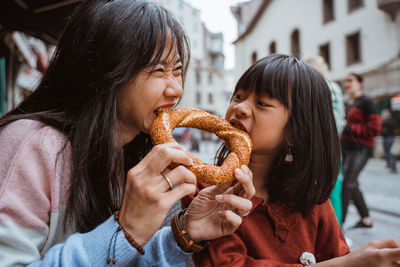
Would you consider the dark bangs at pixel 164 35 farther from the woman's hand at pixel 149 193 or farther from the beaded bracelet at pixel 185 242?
the beaded bracelet at pixel 185 242

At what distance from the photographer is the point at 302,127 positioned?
152 centimetres

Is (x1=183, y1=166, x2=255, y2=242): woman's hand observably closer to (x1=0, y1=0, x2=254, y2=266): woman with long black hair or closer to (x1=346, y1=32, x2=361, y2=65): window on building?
(x1=0, y1=0, x2=254, y2=266): woman with long black hair

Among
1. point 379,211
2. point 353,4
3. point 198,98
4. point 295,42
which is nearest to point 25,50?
point 379,211

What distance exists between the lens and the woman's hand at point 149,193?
97 cm

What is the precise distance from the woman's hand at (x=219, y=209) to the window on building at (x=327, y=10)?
18.6 metres

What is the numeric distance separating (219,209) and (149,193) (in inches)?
18.8

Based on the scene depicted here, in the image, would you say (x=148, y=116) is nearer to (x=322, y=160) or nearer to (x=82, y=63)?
(x=82, y=63)

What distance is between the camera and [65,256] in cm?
90

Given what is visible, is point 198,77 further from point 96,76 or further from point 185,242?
point 185,242

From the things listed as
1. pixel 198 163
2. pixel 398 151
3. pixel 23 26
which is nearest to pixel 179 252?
pixel 198 163

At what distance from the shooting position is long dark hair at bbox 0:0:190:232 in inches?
48.1

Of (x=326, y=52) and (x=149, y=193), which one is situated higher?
(x=326, y=52)

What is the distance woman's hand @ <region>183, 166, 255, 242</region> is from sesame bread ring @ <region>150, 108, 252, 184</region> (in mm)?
78

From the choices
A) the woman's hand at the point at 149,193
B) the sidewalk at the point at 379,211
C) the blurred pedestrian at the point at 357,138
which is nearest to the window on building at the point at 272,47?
the sidewalk at the point at 379,211
